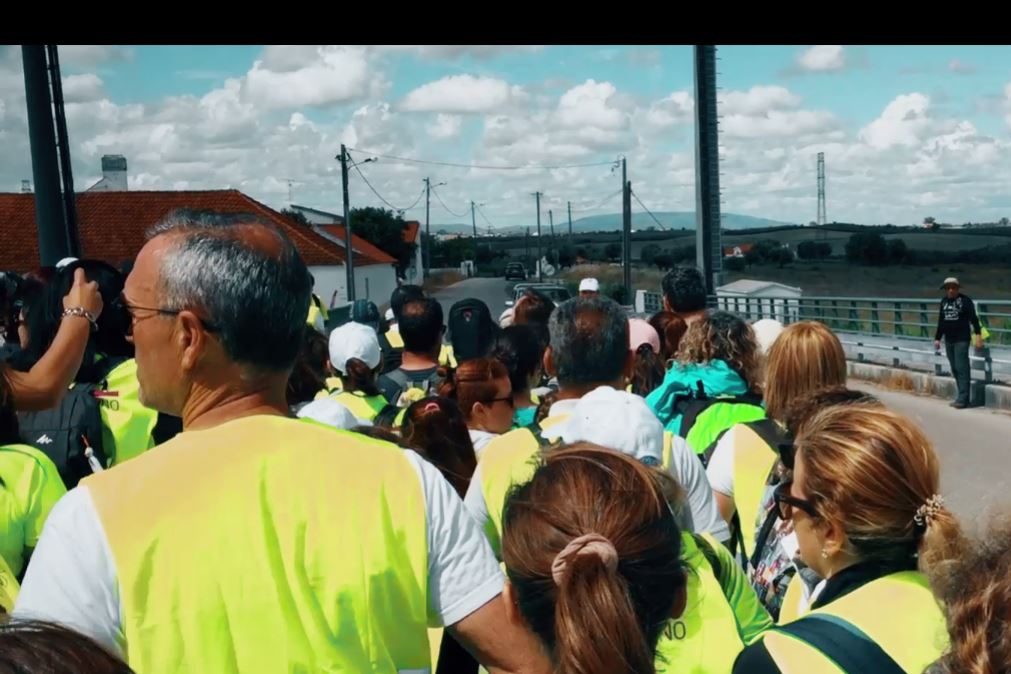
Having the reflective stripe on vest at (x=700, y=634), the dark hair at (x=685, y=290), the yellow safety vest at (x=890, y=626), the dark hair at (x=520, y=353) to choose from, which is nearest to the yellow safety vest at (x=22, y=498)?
the reflective stripe on vest at (x=700, y=634)

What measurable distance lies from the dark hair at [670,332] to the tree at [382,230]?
2660 inches

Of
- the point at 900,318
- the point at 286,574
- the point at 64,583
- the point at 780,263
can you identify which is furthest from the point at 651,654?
the point at 780,263

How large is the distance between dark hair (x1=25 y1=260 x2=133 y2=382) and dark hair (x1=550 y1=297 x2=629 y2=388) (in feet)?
4.91

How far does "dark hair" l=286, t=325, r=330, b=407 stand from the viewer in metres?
5.07

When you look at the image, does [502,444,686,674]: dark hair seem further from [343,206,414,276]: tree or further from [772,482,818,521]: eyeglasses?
[343,206,414,276]: tree

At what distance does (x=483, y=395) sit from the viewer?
159 inches

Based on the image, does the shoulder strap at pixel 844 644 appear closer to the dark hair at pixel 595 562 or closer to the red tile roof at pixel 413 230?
the dark hair at pixel 595 562

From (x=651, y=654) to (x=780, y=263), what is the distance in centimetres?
4946

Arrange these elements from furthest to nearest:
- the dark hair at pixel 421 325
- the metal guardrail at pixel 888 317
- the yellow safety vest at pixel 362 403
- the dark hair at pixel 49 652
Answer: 1. the metal guardrail at pixel 888 317
2. the dark hair at pixel 421 325
3. the yellow safety vest at pixel 362 403
4. the dark hair at pixel 49 652

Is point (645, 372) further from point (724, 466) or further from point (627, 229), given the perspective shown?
point (627, 229)

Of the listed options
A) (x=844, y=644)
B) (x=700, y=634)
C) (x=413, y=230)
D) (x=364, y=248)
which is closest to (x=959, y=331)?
(x=700, y=634)

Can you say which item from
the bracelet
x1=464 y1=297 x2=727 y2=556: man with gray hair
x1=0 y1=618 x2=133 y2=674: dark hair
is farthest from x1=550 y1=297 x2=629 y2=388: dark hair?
x1=0 y1=618 x2=133 y2=674: dark hair

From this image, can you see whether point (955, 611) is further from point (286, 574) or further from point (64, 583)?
point (64, 583)

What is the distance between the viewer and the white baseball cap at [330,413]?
4176 millimetres
